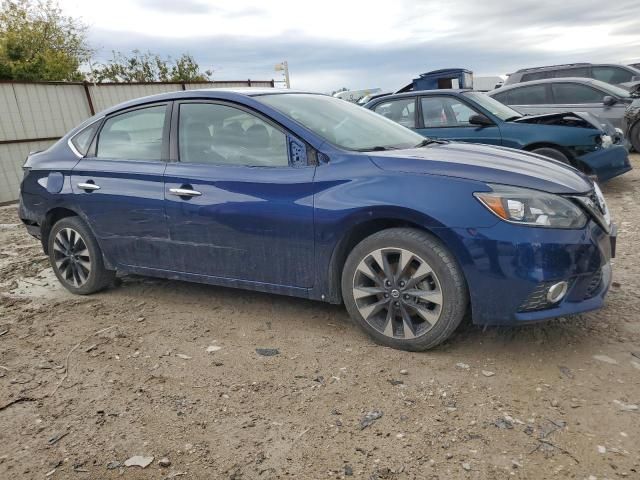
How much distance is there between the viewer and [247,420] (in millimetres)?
2617

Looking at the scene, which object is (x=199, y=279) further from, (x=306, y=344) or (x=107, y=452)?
(x=107, y=452)

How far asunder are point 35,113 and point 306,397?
36.2ft

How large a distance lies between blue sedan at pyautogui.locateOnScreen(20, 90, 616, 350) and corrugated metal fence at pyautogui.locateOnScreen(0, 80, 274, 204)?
7.04 metres

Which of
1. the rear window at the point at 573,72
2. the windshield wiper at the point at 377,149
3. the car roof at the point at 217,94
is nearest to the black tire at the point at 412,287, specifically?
the windshield wiper at the point at 377,149

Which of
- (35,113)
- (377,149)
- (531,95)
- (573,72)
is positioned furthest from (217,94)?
(573,72)

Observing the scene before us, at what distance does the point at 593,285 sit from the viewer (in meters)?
2.99

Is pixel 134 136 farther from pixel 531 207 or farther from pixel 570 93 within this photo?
pixel 570 93

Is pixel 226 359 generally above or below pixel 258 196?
below

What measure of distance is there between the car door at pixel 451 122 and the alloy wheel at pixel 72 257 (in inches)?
194

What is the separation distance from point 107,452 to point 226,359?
949 millimetres

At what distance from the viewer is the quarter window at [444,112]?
741cm

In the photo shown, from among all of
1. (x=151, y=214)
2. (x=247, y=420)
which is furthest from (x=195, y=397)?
(x=151, y=214)

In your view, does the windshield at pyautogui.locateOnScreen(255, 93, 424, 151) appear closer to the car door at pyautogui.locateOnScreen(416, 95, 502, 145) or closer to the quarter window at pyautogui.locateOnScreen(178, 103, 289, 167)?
the quarter window at pyautogui.locateOnScreen(178, 103, 289, 167)

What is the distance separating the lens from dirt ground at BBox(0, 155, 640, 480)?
2.28 metres
